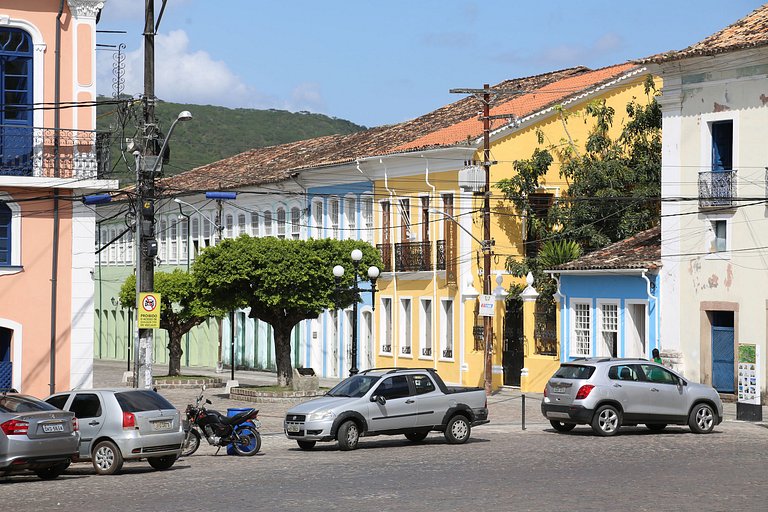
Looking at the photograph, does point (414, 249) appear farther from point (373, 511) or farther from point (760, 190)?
point (373, 511)

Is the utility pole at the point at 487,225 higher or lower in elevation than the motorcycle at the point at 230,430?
higher

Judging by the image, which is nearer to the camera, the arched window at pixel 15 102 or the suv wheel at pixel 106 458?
the suv wheel at pixel 106 458

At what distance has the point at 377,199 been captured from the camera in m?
48.9

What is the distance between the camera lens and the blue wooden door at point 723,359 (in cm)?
3572

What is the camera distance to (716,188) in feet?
118

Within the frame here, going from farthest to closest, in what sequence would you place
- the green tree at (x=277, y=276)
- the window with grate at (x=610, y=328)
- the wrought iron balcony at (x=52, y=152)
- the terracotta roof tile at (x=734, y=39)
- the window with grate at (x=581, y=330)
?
1. the window with grate at (x=581, y=330)
2. the window with grate at (x=610, y=328)
3. the green tree at (x=277, y=276)
4. the terracotta roof tile at (x=734, y=39)
5. the wrought iron balcony at (x=52, y=152)

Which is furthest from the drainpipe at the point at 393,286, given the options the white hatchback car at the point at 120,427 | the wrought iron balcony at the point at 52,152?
the white hatchback car at the point at 120,427

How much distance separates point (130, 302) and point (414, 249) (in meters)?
10.8

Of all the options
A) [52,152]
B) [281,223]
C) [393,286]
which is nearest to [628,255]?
[393,286]

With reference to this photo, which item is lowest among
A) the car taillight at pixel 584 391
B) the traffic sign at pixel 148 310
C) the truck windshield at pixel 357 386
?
the car taillight at pixel 584 391

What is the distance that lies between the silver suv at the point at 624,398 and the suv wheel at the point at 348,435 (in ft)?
15.9

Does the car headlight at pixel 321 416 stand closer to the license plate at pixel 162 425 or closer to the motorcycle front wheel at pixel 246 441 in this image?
the motorcycle front wheel at pixel 246 441

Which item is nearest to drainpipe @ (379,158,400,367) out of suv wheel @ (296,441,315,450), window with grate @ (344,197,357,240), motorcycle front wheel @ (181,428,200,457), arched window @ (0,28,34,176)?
window with grate @ (344,197,357,240)

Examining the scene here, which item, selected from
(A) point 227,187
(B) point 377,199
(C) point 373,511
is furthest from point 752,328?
(A) point 227,187
